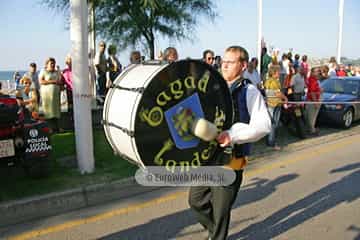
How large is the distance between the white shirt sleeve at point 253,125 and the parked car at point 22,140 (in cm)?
288

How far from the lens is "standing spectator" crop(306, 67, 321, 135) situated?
871 centimetres

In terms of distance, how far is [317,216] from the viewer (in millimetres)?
4156

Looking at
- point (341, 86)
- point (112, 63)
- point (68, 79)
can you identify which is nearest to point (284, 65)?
point (341, 86)

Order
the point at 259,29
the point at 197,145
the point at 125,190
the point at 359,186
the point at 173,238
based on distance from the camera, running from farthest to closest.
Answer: the point at 259,29 < the point at 359,186 < the point at 125,190 < the point at 173,238 < the point at 197,145

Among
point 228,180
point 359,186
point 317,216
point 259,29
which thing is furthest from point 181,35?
point 228,180

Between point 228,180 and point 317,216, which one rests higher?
point 228,180

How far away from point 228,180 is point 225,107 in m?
0.68

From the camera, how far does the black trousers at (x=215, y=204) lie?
299cm

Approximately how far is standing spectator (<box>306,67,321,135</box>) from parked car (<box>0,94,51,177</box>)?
20.6 ft

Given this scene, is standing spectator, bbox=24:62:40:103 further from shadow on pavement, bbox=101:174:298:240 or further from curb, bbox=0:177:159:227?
shadow on pavement, bbox=101:174:298:240

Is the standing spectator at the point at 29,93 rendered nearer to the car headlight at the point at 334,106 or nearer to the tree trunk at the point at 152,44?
the tree trunk at the point at 152,44

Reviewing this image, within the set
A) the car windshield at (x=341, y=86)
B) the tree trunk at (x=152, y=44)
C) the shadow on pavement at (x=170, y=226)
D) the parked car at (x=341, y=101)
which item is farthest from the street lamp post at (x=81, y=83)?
the car windshield at (x=341, y=86)

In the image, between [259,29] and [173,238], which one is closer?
[173,238]

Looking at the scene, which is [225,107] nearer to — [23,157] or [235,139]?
[235,139]
